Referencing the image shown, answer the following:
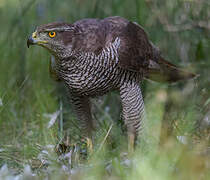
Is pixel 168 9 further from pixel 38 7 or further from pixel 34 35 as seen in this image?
pixel 34 35

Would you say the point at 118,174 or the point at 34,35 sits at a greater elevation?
the point at 34,35

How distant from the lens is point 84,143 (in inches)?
190

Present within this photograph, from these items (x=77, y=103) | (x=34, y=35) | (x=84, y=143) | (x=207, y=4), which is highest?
(x=207, y=4)

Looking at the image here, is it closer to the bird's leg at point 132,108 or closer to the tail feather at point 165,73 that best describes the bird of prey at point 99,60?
the bird's leg at point 132,108

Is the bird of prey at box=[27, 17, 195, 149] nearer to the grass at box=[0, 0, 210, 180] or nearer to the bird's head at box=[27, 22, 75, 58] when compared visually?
the bird's head at box=[27, 22, 75, 58]

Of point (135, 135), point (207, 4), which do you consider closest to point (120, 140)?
point (135, 135)

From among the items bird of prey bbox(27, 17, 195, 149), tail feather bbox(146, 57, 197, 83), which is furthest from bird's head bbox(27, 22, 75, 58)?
tail feather bbox(146, 57, 197, 83)

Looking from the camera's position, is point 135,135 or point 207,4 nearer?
point 135,135

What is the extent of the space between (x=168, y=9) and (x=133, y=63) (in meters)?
1.66

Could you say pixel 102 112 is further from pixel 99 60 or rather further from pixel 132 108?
pixel 99 60

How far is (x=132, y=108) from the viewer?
476 centimetres

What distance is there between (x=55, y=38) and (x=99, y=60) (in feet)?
1.48

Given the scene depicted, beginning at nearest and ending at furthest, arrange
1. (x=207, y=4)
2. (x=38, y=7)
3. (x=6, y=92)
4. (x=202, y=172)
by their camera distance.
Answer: (x=202, y=172) < (x=6, y=92) < (x=207, y=4) < (x=38, y=7)

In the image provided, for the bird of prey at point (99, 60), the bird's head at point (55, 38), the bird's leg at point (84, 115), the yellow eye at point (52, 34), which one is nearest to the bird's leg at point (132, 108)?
the bird of prey at point (99, 60)
